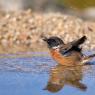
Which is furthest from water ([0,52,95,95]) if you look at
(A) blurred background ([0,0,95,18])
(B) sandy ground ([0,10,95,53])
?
(A) blurred background ([0,0,95,18])

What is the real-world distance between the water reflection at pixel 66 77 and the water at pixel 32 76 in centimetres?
1

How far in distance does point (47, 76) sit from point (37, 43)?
4007 millimetres

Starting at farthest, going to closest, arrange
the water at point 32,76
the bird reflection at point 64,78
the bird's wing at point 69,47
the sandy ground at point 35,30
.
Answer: the sandy ground at point 35,30 < the bird's wing at point 69,47 < the bird reflection at point 64,78 < the water at point 32,76

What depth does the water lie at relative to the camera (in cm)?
664

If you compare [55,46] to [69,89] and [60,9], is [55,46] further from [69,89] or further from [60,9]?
[60,9]

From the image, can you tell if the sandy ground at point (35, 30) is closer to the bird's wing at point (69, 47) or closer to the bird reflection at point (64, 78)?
the bird's wing at point (69, 47)

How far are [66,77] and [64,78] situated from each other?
80mm

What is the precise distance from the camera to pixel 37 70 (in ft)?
26.9

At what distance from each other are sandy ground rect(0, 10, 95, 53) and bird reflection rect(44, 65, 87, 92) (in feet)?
7.84

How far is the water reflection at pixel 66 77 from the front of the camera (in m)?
6.89

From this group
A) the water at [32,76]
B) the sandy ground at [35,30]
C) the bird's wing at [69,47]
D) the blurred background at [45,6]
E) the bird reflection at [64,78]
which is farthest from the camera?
the blurred background at [45,6]

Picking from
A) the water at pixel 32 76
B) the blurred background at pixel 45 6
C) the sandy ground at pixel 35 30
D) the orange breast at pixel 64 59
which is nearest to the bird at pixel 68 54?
the orange breast at pixel 64 59

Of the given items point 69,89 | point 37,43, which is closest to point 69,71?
point 69,89

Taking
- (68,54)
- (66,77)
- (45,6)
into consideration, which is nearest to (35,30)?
(68,54)
